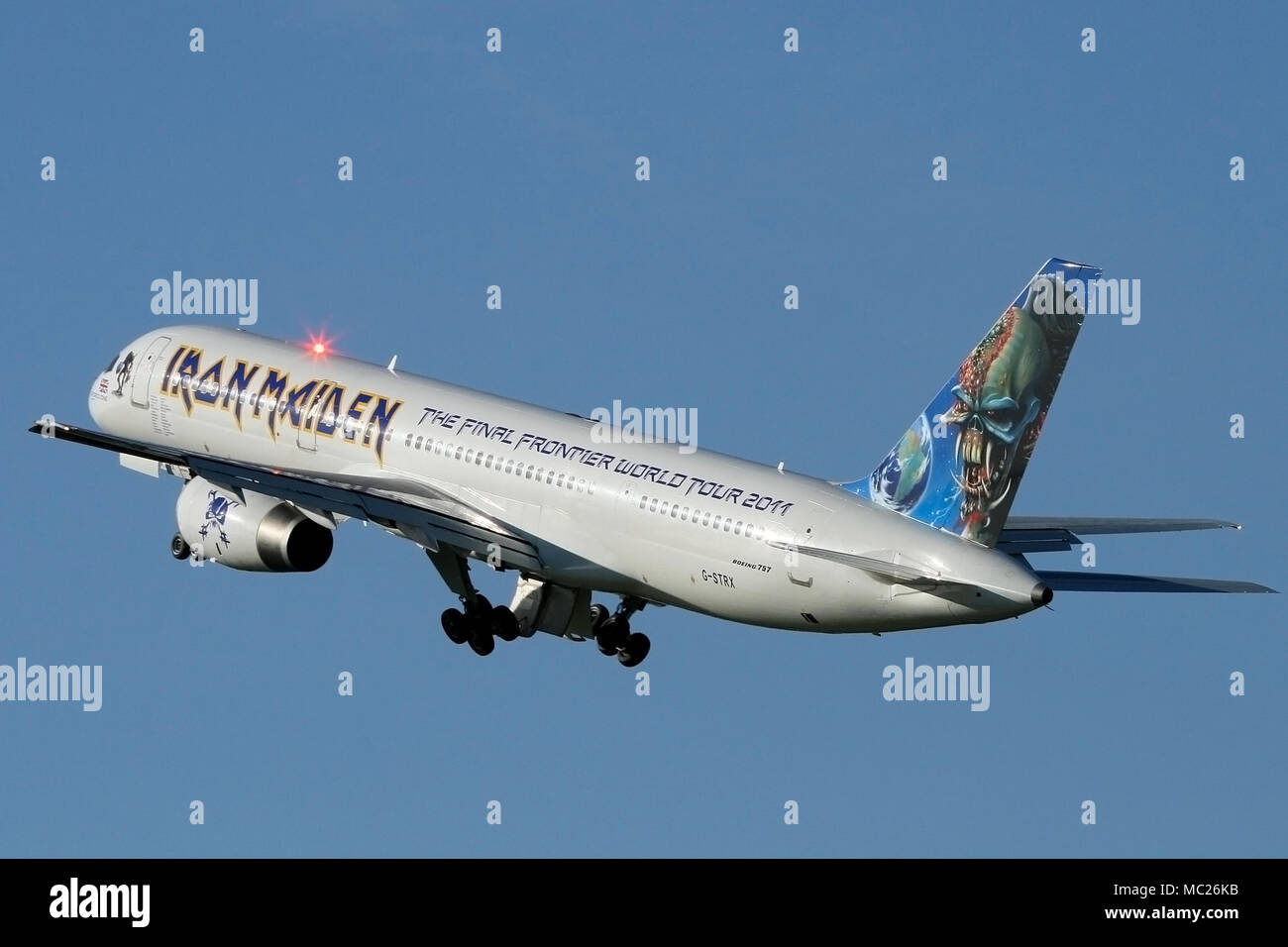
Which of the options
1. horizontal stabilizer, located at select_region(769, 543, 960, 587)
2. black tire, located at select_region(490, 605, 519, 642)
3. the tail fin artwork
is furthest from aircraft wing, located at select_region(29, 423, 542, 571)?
the tail fin artwork

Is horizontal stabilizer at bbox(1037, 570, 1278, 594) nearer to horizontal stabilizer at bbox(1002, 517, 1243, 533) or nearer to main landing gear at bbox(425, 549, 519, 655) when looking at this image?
horizontal stabilizer at bbox(1002, 517, 1243, 533)

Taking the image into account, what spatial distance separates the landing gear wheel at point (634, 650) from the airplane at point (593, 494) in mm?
32

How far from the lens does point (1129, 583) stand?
61.2m

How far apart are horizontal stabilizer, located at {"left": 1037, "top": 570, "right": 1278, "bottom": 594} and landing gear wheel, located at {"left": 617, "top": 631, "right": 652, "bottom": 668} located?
37.5 ft

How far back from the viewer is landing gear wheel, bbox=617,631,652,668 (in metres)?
69.7

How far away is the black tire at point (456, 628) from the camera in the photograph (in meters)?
68.2

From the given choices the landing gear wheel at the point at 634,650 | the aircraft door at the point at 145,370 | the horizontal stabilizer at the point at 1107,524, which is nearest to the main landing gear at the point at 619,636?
the landing gear wheel at the point at 634,650

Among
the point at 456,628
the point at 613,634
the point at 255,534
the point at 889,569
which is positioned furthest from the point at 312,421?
the point at 889,569

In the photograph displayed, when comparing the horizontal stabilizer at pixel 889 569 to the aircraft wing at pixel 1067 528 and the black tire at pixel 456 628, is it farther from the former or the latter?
the black tire at pixel 456 628

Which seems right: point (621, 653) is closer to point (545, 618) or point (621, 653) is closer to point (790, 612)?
point (545, 618)

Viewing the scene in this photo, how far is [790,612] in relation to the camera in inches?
2442

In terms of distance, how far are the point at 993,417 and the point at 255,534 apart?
19494mm

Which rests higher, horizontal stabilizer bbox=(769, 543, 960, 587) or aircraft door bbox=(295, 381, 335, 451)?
aircraft door bbox=(295, 381, 335, 451)

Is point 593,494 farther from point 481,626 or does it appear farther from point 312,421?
point 312,421
